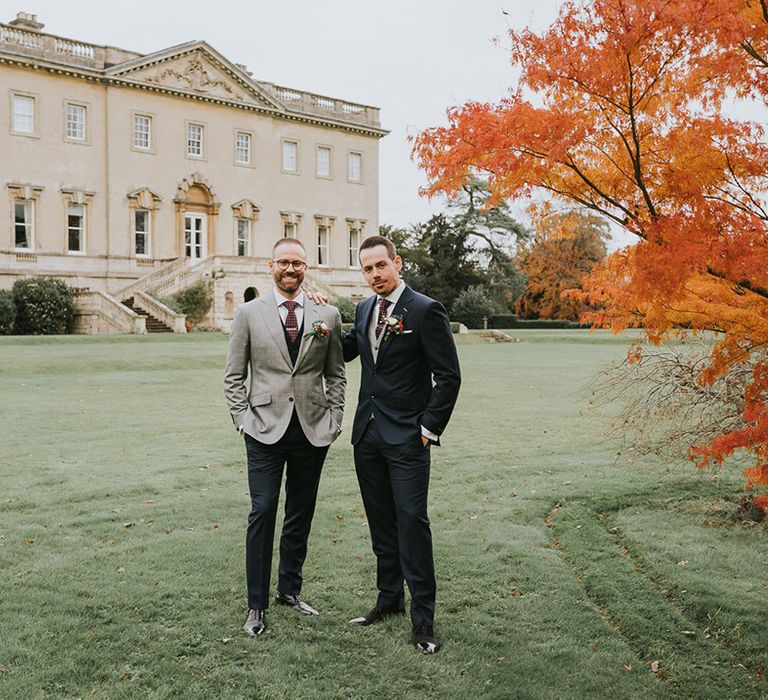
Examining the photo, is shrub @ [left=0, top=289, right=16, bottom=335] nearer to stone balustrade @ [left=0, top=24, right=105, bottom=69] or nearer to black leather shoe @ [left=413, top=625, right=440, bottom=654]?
stone balustrade @ [left=0, top=24, right=105, bottom=69]

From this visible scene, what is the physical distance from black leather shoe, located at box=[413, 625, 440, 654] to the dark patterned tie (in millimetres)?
1959

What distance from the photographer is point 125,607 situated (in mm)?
5434

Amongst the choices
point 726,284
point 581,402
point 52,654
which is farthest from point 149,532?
point 581,402

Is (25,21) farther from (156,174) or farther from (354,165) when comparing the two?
(354,165)

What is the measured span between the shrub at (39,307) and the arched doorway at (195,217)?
36.0 ft

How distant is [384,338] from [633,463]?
6491mm

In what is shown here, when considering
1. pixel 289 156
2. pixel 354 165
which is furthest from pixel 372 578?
pixel 354 165

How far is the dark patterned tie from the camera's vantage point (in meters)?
5.29

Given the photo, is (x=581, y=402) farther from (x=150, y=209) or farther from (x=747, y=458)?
(x=150, y=209)

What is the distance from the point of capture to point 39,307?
34438 millimetres

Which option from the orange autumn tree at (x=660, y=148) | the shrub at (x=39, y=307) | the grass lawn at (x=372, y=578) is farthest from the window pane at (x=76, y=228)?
the orange autumn tree at (x=660, y=148)

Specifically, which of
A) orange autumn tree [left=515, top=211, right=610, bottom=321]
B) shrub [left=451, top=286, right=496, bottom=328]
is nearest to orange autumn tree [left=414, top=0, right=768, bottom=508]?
shrub [left=451, top=286, right=496, bottom=328]

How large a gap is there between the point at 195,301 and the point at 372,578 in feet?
117

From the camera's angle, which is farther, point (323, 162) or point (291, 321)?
point (323, 162)
